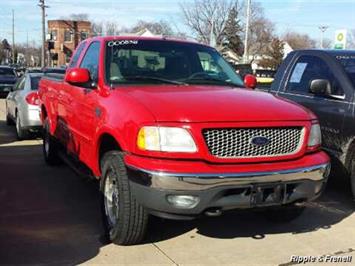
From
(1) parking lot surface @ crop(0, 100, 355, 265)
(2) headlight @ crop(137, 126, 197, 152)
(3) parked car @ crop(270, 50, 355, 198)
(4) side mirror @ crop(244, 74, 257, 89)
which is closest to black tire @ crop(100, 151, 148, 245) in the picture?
(1) parking lot surface @ crop(0, 100, 355, 265)

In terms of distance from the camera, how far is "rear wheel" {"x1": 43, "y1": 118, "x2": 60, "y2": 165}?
27.3 ft

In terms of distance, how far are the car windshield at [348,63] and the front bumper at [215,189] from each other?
93.7 inches

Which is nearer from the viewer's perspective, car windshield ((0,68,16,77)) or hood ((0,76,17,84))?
hood ((0,76,17,84))

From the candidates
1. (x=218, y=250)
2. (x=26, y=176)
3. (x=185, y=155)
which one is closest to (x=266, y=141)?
(x=185, y=155)

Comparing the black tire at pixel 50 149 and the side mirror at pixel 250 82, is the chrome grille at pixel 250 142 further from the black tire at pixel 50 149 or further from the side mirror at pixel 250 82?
the black tire at pixel 50 149

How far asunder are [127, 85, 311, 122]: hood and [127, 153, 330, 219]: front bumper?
0.47 meters

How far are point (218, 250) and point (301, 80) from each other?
11.0ft

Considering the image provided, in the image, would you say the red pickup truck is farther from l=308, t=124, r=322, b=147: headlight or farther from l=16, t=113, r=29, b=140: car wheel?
l=16, t=113, r=29, b=140: car wheel

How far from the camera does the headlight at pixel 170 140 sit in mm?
4406

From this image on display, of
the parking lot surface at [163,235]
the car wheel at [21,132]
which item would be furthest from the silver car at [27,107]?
the parking lot surface at [163,235]

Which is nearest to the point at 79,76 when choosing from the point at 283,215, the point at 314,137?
the point at 314,137

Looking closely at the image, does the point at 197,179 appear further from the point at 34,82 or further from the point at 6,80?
the point at 6,80

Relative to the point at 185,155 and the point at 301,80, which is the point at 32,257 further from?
the point at 301,80

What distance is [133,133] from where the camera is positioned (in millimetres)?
4559
